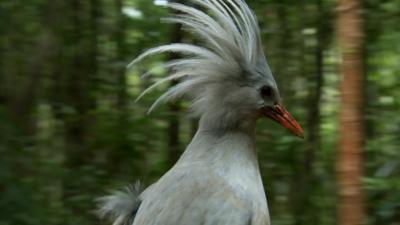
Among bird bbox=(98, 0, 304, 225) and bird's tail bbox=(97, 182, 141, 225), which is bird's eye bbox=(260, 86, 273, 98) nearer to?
bird bbox=(98, 0, 304, 225)

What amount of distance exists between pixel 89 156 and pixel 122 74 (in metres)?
0.84

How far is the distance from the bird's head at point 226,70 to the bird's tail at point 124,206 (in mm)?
524

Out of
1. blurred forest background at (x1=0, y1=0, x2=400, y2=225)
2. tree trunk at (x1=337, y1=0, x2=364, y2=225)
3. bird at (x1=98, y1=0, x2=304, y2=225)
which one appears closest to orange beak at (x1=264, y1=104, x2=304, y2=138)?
bird at (x1=98, y1=0, x2=304, y2=225)

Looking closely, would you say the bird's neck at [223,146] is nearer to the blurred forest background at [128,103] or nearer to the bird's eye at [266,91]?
the bird's eye at [266,91]

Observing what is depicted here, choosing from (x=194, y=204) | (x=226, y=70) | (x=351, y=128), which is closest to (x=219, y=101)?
(x=226, y=70)

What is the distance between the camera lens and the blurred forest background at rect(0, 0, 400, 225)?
8.04 metres

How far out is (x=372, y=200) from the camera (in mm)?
7480

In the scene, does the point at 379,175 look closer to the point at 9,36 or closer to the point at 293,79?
the point at 293,79

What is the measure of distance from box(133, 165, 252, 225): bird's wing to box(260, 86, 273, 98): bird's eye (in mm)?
585

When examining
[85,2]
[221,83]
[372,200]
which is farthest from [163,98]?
Answer: [85,2]

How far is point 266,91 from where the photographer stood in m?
4.93

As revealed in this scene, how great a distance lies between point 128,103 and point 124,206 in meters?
3.94

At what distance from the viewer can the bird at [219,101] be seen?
464 centimetres

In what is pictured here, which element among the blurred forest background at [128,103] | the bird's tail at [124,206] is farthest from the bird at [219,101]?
the blurred forest background at [128,103]
